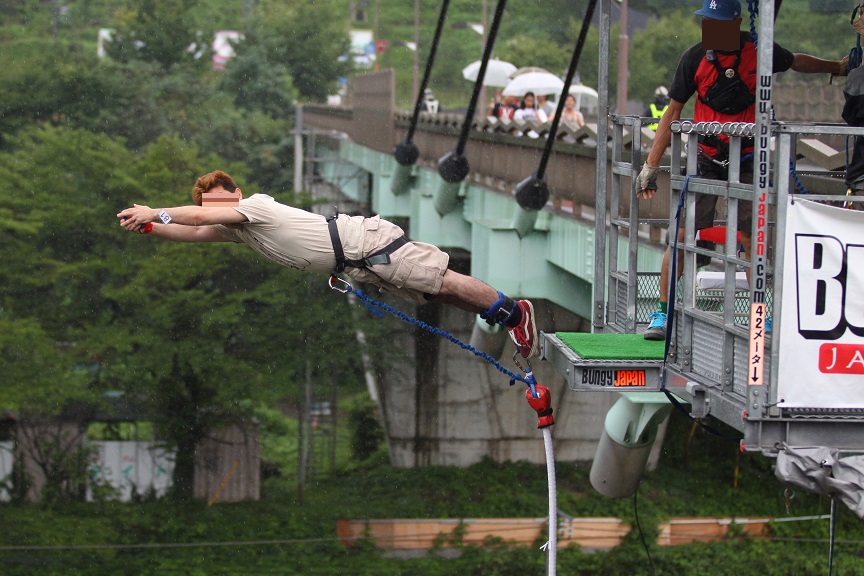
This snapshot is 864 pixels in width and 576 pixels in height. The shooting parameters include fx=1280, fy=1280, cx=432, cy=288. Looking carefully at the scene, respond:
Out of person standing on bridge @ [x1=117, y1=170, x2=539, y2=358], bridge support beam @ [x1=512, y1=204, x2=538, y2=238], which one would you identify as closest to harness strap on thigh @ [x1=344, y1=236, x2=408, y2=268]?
person standing on bridge @ [x1=117, y1=170, x2=539, y2=358]

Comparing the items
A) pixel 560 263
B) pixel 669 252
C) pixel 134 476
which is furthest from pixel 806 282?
pixel 134 476

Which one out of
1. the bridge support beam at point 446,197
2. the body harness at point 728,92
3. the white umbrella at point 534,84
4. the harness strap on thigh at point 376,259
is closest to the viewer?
the body harness at point 728,92

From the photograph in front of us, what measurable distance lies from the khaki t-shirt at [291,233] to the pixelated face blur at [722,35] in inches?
112

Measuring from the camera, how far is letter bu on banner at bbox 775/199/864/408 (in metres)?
6.93

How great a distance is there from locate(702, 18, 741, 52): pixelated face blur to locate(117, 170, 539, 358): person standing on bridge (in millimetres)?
2586

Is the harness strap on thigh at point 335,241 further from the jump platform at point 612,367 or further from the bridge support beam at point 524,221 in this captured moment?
the bridge support beam at point 524,221

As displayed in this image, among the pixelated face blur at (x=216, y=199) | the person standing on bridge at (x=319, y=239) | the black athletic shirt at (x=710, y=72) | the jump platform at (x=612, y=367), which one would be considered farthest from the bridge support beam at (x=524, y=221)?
the jump platform at (x=612, y=367)

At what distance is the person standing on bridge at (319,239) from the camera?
907 centimetres

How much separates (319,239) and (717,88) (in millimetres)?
2989

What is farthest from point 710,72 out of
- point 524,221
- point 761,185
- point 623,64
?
point 623,64

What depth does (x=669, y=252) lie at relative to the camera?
9.02 meters

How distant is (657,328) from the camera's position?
29.4 feet

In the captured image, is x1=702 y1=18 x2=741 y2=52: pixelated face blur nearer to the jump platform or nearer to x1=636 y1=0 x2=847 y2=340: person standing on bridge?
x1=636 y1=0 x2=847 y2=340: person standing on bridge

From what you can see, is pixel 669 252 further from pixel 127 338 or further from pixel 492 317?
pixel 127 338
